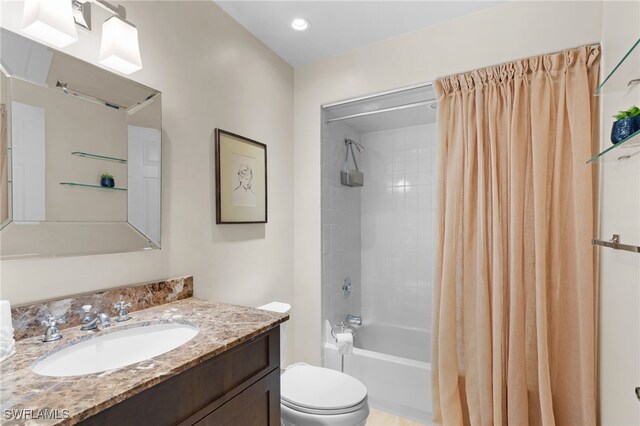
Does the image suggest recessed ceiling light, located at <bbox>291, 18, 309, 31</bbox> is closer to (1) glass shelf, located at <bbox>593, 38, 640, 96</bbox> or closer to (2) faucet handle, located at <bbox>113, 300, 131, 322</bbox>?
(1) glass shelf, located at <bbox>593, 38, 640, 96</bbox>

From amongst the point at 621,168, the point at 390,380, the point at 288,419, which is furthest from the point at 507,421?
the point at 621,168

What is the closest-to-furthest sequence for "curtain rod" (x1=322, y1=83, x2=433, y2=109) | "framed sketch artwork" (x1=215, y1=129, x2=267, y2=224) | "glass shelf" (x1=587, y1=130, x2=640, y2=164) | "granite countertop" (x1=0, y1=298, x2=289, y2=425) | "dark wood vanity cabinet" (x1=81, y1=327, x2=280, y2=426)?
"granite countertop" (x1=0, y1=298, x2=289, y2=425)
"dark wood vanity cabinet" (x1=81, y1=327, x2=280, y2=426)
"glass shelf" (x1=587, y1=130, x2=640, y2=164)
"framed sketch artwork" (x1=215, y1=129, x2=267, y2=224)
"curtain rod" (x1=322, y1=83, x2=433, y2=109)

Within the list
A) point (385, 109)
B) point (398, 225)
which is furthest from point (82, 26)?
point (398, 225)

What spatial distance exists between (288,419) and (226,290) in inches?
28.6

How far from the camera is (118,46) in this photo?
117cm

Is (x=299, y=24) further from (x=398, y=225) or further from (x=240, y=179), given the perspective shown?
(x=398, y=225)

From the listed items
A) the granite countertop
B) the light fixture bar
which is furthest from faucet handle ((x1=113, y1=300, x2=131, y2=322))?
the light fixture bar

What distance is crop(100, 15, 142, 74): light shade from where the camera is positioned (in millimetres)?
1167

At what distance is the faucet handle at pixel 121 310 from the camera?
3.84 feet

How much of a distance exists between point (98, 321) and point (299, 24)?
1873 mm

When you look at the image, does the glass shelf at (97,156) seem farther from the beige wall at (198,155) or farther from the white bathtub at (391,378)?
the white bathtub at (391,378)

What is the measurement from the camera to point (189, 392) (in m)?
0.86

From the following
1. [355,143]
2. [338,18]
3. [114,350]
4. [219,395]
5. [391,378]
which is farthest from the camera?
[355,143]

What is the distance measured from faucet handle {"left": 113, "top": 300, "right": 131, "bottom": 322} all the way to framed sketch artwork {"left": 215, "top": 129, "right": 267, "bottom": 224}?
64cm
